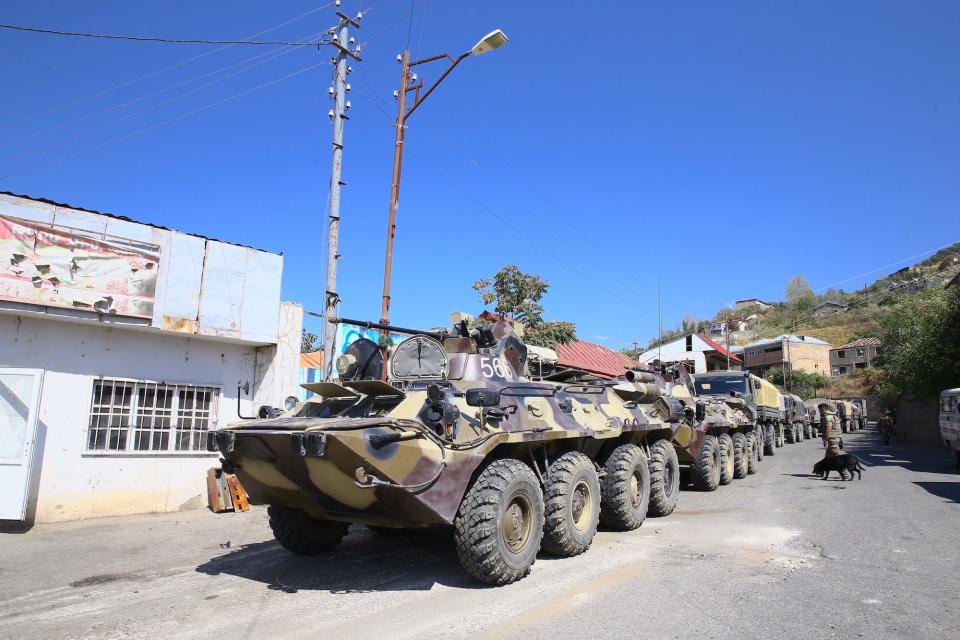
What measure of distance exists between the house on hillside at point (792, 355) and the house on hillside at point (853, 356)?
79cm

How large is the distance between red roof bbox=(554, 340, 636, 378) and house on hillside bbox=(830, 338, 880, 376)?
124 ft

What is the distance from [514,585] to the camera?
5.40 metres

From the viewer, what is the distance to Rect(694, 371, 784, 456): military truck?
704 inches

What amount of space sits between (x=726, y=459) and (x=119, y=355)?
10532mm

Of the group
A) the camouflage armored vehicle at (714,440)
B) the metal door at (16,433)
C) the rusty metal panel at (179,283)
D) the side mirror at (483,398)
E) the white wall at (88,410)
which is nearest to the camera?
the side mirror at (483,398)

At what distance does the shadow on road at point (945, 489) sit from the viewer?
10.1 meters

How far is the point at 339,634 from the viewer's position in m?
4.33

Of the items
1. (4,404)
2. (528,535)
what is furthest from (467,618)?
(4,404)

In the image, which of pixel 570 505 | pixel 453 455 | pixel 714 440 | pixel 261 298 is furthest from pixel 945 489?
pixel 261 298

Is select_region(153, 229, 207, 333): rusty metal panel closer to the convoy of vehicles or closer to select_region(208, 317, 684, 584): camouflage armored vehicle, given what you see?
the convoy of vehicles

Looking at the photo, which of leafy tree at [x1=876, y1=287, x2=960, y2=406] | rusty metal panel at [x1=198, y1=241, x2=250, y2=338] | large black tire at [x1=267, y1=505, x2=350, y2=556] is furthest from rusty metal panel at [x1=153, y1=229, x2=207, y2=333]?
leafy tree at [x1=876, y1=287, x2=960, y2=406]

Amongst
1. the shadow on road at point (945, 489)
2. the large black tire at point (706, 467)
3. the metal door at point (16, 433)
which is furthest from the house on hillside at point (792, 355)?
the metal door at point (16, 433)

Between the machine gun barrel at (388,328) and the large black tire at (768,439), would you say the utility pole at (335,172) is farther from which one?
the large black tire at (768,439)

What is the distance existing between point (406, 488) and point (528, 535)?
1380 mm
